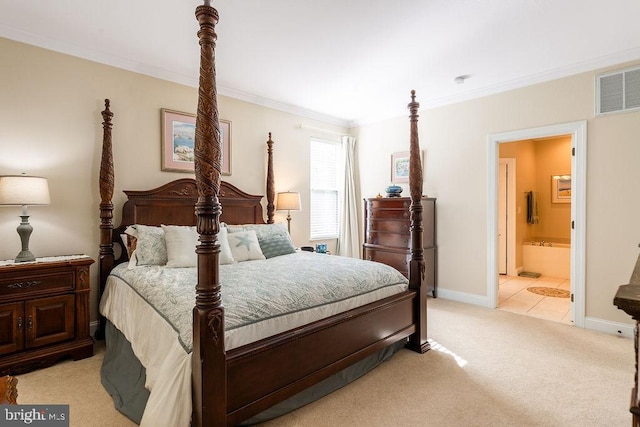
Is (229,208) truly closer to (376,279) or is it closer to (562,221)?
(376,279)

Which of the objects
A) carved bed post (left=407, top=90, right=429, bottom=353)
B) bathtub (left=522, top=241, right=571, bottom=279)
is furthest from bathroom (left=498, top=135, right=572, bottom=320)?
carved bed post (left=407, top=90, right=429, bottom=353)

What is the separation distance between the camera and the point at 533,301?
175 inches

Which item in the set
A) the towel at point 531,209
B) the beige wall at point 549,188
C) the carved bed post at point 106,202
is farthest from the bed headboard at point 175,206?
the beige wall at point 549,188

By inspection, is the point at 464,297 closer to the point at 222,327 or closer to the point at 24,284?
the point at 222,327

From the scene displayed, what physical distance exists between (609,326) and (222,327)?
12.6ft

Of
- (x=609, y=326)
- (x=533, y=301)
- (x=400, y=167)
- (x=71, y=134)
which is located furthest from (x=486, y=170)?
(x=71, y=134)

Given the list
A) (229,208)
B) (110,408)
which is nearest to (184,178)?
(229,208)

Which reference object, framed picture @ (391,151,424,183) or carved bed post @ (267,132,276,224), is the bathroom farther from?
carved bed post @ (267,132,276,224)

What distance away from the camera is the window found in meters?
5.31

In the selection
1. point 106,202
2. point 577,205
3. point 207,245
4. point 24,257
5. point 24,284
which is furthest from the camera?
point 577,205

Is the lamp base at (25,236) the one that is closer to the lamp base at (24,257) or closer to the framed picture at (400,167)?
the lamp base at (24,257)

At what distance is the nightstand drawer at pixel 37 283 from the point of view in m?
2.46

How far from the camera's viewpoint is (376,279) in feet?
8.79

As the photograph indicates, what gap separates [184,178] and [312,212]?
210cm
